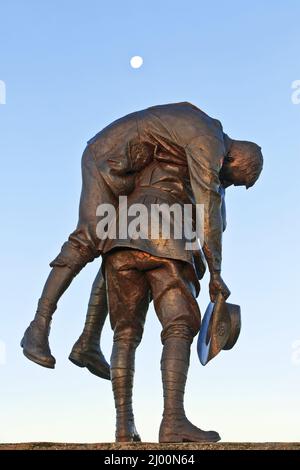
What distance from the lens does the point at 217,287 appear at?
6.52 metres

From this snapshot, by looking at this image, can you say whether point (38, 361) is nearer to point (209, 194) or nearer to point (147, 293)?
point (147, 293)

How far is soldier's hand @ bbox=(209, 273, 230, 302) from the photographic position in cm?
651

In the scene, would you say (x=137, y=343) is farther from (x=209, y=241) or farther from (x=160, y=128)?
(x=160, y=128)

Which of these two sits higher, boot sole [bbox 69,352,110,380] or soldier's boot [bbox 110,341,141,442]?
boot sole [bbox 69,352,110,380]

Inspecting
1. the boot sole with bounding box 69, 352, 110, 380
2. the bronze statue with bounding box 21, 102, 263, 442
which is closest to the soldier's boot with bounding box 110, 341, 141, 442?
the bronze statue with bounding box 21, 102, 263, 442

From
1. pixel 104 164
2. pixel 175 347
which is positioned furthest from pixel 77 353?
pixel 104 164

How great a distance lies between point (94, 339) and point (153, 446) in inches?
70.4

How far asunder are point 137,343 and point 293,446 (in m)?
1.83

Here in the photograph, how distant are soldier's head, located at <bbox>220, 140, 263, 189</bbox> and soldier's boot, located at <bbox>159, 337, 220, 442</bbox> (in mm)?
1408

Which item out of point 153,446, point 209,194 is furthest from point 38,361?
point 209,194

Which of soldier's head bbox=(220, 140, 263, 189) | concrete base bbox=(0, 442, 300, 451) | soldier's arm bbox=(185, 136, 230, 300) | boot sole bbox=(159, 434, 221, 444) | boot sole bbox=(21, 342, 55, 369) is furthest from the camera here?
soldier's head bbox=(220, 140, 263, 189)

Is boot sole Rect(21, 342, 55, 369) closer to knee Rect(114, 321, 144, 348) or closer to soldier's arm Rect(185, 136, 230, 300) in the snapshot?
knee Rect(114, 321, 144, 348)
